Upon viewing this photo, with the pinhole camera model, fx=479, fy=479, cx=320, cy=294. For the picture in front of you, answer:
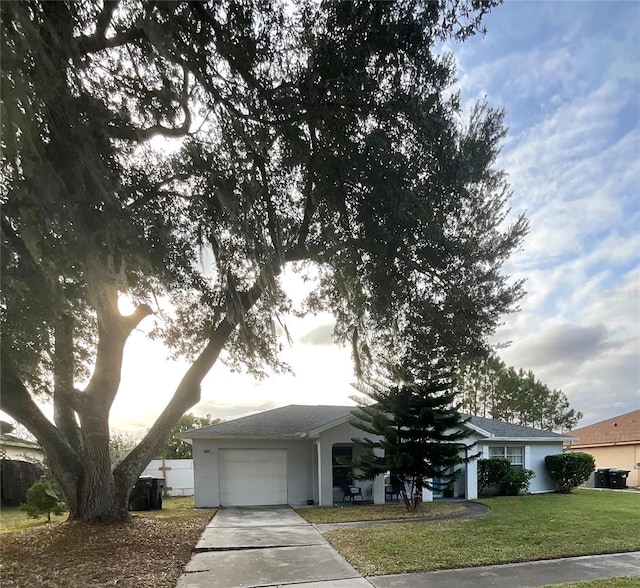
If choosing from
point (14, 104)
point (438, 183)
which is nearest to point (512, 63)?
point (438, 183)

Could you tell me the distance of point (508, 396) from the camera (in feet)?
104

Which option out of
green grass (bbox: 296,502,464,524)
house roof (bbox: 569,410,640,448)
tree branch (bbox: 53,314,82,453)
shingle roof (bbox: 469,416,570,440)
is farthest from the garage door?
house roof (bbox: 569,410,640,448)

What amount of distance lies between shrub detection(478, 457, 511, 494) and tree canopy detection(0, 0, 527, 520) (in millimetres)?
9727

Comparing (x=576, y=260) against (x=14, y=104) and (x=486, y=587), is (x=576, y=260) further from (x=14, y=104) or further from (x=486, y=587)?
(x=14, y=104)

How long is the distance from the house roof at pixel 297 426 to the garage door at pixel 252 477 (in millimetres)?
666

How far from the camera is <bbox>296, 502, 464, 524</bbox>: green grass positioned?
1127cm

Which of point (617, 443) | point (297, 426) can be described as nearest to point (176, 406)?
point (297, 426)

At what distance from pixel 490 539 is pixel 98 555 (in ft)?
21.0

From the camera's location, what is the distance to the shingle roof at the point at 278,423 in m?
15.0

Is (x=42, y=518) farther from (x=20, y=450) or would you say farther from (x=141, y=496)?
(x=20, y=450)

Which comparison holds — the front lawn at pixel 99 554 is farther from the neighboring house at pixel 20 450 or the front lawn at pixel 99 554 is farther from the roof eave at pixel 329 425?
the neighboring house at pixel 20 450

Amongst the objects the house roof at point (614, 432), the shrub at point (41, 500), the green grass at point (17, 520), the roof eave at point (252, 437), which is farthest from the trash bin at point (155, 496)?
the house roof at point (614, 432)

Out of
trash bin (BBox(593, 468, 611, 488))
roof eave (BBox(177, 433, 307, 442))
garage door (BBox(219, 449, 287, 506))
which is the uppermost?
roof eave (BBox(177, 433, 307, 442))

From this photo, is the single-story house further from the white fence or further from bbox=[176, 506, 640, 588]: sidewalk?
bbox=[176, 506, 640, 588]: sidewalk
